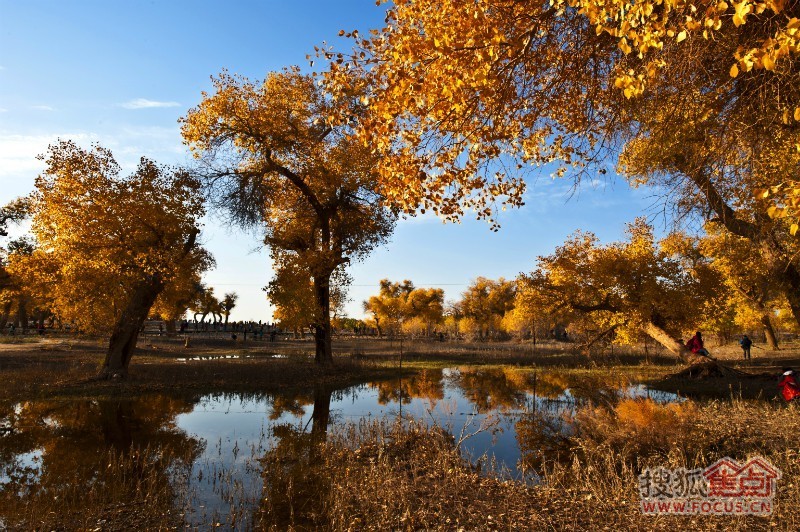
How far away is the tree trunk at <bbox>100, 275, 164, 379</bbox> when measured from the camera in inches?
747

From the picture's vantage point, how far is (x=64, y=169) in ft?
56.2

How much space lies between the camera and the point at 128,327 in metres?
19.1

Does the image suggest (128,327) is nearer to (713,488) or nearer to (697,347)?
(713,488)

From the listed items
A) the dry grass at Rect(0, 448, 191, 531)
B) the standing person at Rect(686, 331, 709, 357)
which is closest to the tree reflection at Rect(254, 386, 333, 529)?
the dry grass at Rect(0, 448, 191, 531)

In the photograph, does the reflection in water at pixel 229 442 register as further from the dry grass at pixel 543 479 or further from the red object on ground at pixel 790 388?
the red object on ground at pixel 790 388

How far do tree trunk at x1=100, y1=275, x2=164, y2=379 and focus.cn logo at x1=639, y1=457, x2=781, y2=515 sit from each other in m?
18.7

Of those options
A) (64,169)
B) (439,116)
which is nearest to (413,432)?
(439,116)

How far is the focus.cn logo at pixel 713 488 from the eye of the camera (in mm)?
5746

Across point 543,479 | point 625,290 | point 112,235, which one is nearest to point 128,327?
point 112,235

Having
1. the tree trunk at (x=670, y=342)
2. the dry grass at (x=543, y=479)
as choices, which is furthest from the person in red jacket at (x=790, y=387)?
the tree trunk at (x=670, y=342)

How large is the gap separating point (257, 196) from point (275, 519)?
66.1 feet

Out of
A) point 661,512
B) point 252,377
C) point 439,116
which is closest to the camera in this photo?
point 661,512

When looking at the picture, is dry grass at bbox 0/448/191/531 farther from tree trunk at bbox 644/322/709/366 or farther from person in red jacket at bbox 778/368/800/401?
tree trunk at bbox 644/322/709/366

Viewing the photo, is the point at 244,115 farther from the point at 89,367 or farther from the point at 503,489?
the point at 503,489
